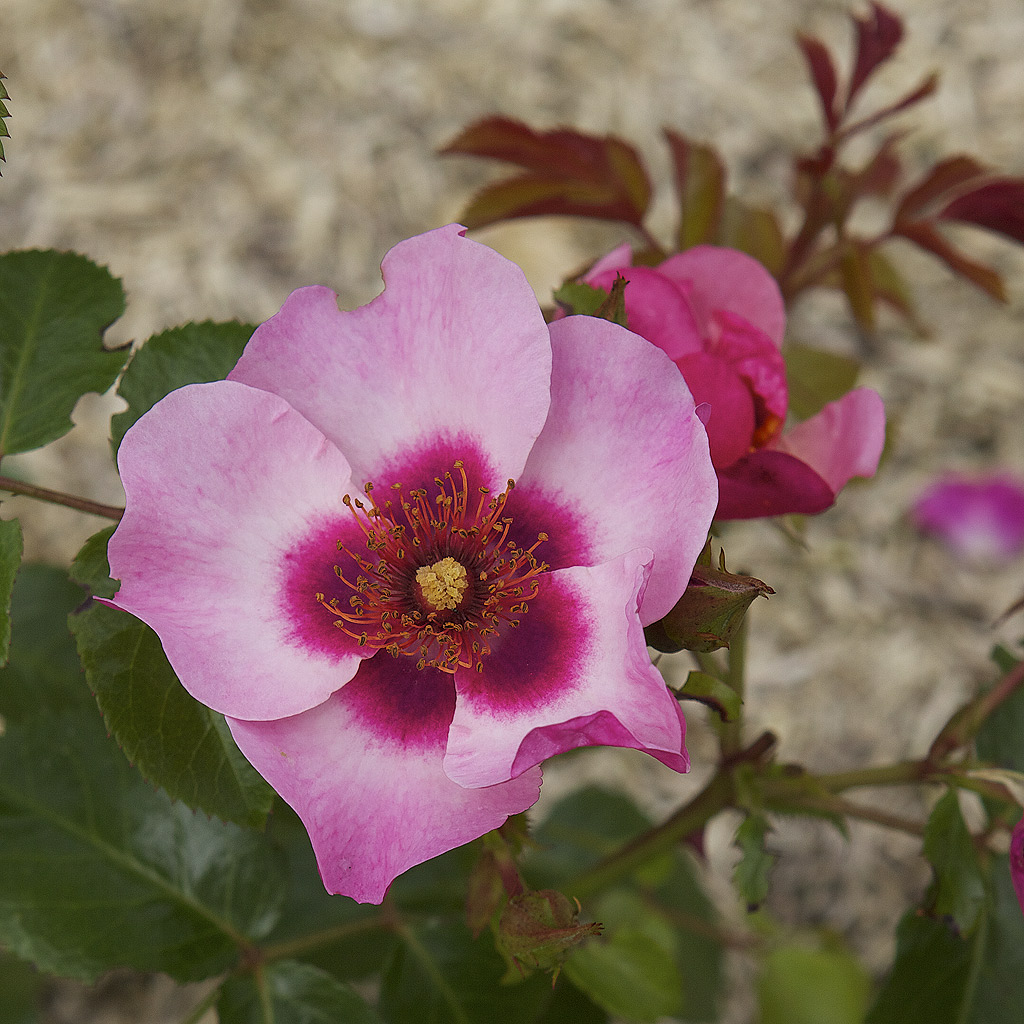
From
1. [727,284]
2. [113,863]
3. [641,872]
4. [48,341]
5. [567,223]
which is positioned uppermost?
[727,284]

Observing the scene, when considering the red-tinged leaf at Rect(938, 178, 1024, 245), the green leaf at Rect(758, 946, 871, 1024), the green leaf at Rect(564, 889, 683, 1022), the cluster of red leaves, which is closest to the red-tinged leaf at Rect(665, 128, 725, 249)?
the cluster of red leaves

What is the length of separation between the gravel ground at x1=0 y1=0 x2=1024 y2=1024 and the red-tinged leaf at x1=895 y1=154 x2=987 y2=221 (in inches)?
43.3

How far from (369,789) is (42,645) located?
71 centimetres

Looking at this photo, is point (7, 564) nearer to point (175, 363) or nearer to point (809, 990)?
point (175, 363)

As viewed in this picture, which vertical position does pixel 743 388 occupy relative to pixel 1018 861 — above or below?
above

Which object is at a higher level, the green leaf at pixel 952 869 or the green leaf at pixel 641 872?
the green leaf at pixel 952 869

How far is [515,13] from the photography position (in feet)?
8.45

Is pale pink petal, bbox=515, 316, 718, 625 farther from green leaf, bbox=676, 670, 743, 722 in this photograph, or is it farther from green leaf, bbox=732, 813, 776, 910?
green leaf, bbox=732, 813, 776, 910

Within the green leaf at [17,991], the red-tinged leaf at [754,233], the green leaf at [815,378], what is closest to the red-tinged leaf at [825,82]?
the red-tinged leaf at [754,233]

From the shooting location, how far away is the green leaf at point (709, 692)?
623 mm

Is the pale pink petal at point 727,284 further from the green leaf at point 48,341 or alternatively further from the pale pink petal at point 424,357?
the green leaf at point 48,341

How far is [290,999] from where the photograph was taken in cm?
87

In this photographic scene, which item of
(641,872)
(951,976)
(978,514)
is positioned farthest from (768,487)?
(978,514)

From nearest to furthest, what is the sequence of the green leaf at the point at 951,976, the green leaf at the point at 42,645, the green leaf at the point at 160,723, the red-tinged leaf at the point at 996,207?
the green leaf at the point at 160,723, the green leaf at the point at 951,976, the red-tinged leaf at the point at 996,207, the green leaf at the point at 42,645
